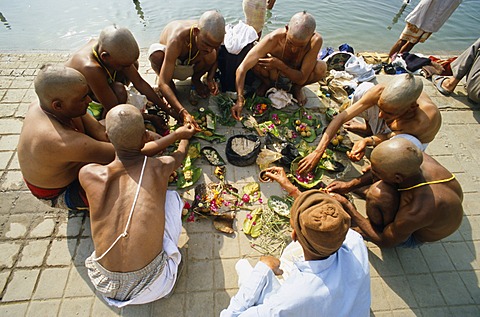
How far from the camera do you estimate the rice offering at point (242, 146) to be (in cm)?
408

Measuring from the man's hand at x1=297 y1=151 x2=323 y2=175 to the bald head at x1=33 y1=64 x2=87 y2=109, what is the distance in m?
2.72

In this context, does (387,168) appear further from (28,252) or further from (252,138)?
(28,252)

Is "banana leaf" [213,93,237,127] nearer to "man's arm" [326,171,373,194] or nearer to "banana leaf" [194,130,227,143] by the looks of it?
"banana leaf" [194,130,227,143]

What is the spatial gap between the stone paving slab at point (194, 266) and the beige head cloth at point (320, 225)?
4.83 feet

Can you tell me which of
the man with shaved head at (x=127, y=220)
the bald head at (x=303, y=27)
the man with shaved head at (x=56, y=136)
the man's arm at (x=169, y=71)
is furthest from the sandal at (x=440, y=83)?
the man with shaved head at (x=56, y=136)

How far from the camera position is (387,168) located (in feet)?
8.52

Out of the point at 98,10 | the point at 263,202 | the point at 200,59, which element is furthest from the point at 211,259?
the point at 98,10

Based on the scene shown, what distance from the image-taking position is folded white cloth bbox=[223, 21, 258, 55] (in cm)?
486

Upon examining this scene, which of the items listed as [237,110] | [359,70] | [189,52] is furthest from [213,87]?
[359,70]

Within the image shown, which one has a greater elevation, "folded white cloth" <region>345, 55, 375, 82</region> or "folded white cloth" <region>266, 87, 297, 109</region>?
"folded white cloth" <region>345, 55, 375, 82</region>

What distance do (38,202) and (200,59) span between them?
3.11 m

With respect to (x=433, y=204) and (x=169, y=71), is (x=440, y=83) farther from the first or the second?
(x=169, y=71)

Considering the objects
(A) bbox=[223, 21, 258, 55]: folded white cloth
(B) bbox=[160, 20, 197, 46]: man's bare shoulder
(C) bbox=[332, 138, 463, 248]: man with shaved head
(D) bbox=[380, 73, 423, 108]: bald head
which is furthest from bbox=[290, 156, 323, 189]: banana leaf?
(B) bbox=[160, 20, 197, 46]: man's bare shoulder

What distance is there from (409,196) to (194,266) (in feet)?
7.62
